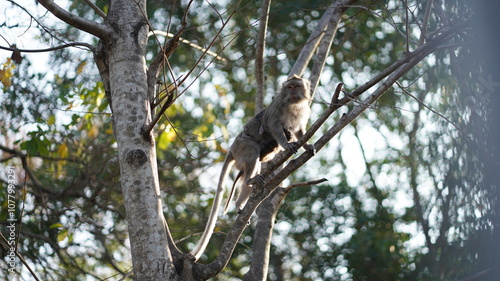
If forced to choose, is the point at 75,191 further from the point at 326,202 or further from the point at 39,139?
the point at 326,202

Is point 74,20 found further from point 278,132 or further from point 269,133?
point 269,133

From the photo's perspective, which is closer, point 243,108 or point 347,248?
point 347,248

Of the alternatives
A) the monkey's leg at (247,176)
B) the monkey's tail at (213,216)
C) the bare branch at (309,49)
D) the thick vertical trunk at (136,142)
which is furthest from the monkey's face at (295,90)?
the thick vertical trunk at (136,142)

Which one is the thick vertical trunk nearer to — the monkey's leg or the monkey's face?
the monkey's face

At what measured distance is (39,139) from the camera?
7250 mm

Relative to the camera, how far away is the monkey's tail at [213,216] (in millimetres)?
4528

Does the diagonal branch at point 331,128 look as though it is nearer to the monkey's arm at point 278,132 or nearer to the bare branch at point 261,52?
the bare branch at point 261,52

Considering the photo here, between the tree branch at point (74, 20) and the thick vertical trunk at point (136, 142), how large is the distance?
0.29 feet

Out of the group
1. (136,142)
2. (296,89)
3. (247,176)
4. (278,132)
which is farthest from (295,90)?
(136,142)

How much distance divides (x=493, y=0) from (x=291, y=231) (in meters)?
10.1

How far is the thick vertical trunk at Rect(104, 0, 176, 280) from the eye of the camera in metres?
3.96

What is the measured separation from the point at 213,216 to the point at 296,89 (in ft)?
7.04

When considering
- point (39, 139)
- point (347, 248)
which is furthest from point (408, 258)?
point (39, 139)

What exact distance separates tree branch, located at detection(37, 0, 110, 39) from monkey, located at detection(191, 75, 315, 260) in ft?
8.98
